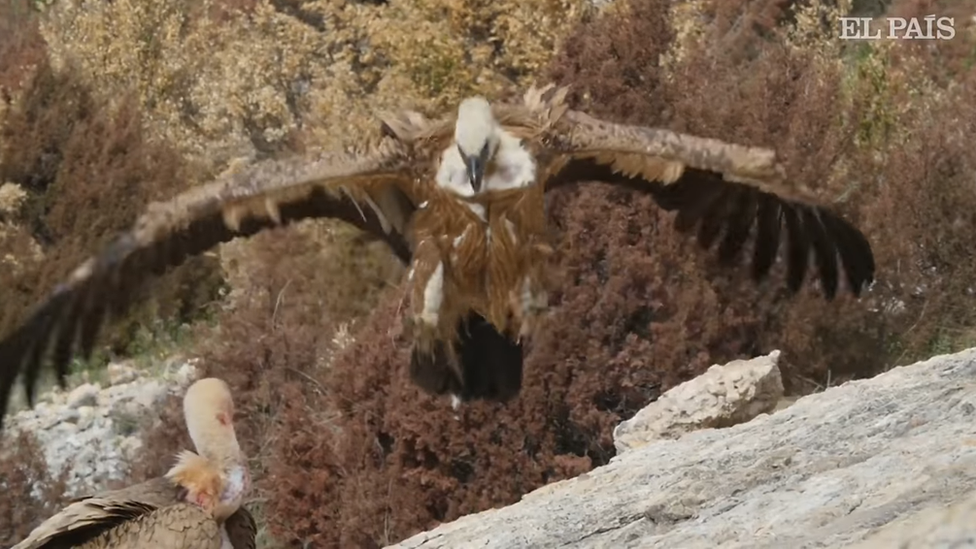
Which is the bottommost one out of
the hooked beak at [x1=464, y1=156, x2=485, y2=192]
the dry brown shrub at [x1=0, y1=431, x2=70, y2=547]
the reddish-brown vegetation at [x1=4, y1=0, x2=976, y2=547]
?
the dry brown shrub at [x1=0, y1=431, x2=70, y2=547]

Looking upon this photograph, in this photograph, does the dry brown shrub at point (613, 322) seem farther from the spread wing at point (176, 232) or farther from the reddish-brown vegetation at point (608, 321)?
the spread wing at point (176, 232)

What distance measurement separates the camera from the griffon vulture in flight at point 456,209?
5195 mm

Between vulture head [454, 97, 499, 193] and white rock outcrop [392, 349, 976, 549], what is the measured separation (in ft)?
3.70

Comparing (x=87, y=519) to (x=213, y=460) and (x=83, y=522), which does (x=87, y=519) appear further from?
(x=213, y=460)

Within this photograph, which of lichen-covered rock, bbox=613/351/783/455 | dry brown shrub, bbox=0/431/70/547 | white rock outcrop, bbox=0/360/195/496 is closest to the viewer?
lichen-covered rock, bbox=613/351/783/455

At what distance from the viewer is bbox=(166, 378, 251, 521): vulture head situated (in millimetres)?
5332

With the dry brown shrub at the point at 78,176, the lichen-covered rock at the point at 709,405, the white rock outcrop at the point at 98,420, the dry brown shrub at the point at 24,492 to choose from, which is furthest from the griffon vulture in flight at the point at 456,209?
the dry brown shrub at the point at 78,176

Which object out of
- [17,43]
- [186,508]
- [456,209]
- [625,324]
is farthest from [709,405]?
[17,43]

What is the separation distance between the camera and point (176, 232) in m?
5.24

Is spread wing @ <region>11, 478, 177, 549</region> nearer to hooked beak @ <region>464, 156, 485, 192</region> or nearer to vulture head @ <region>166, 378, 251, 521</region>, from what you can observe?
vulture head @ <region>166, 378, 251, 521</region>

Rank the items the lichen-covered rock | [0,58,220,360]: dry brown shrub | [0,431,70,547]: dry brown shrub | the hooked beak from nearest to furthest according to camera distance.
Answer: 1. the hooked beak
2. the lichen-covered rock
3. [0,431,70,547]: dry brown shrub
4. [0,58,220,360]: dry brown shrub

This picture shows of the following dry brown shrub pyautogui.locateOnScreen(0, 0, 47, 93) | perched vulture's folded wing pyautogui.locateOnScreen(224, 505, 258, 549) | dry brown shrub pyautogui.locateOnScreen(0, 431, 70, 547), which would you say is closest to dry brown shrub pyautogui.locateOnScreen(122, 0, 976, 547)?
dry brown shrub pyautogui.locateOnScreen(0, 431, 70, 547)

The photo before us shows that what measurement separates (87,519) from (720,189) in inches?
104

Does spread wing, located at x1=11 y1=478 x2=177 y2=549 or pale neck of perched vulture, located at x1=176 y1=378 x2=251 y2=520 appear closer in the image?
spread wing, located at x1=11 y1=478 x2=177 y2=549
